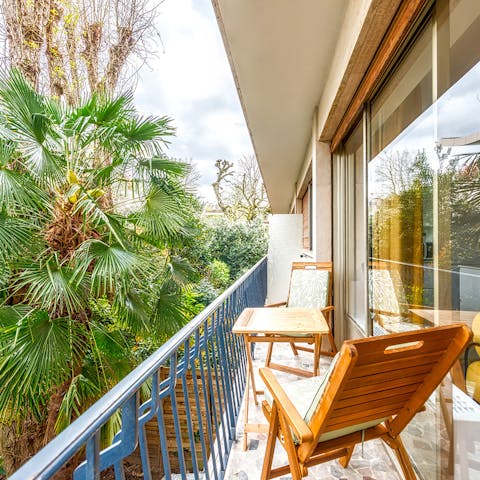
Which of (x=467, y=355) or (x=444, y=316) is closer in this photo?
(x=467, y=355)

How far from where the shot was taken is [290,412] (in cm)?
120

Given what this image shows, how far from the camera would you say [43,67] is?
5363mm

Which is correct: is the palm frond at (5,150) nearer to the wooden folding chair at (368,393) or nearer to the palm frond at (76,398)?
the palm frond at (76,398)

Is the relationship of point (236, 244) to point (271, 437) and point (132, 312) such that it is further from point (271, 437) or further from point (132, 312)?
point (271, 437)

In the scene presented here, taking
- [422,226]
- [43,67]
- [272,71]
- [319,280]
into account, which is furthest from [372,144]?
[43,67]

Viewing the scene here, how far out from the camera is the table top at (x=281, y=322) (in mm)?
1933

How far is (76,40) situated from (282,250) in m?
5.65

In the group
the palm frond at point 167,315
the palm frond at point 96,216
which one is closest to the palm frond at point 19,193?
the palm frond at point 96,216

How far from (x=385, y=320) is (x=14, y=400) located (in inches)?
110

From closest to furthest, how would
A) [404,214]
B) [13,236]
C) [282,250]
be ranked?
[404,214]
[13,236]
[282,250]

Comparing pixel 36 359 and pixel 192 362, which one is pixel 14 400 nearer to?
pixel 36 359

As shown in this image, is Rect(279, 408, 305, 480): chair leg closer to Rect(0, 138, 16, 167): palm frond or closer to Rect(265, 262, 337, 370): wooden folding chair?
Rect(265, 262, 337, 370): wooden folding chair

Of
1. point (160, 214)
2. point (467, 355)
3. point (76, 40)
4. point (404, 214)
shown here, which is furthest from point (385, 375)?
point (76, 40)

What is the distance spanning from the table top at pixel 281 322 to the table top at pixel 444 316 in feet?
1.99
